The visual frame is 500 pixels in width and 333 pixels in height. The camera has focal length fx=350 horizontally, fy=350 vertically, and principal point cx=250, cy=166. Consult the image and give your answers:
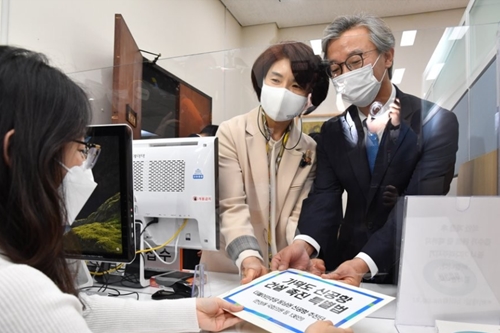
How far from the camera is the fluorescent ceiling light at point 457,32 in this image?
1243 millimetres

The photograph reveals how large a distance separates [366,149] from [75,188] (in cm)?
89

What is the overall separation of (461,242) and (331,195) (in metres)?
0.45

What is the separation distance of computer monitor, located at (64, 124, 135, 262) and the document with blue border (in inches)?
14.2

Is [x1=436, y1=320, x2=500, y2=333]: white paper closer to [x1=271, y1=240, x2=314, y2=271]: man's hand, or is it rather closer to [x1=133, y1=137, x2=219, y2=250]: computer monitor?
[x1=271, y1=240, x2=314, y2=271]: man's hand

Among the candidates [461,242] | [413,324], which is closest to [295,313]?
[413,324]

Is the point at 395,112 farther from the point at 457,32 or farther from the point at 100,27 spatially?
the point at 100,27

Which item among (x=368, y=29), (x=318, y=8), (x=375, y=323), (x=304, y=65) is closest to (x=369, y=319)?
(x=375, y=323)

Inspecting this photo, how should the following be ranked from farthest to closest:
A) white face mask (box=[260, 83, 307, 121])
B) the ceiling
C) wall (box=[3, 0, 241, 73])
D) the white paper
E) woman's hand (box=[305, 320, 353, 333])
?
1. the ceiling
2. wall (box=[3, 0, 241, 73])
3. white face mask (box=[260, 83, 307, 121])
4. the white paper
5. woman's hand (box=[305, 320, 353, 333])

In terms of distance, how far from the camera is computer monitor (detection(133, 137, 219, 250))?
1044mm

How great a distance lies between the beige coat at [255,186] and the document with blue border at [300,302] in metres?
0.28

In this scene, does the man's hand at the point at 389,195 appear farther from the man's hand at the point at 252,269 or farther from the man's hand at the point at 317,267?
the man's hand at the point at 252,269

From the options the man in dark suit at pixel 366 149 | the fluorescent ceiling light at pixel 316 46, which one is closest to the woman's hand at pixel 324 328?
the man in dark suit at pixel 366 149

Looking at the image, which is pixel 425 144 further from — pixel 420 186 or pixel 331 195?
pixel 331 195

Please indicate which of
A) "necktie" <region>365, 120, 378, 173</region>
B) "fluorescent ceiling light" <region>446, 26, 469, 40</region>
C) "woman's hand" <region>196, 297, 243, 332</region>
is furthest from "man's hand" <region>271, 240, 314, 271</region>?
"fluorescent ceiling light" <region>446, 26, 469, 40</region>
